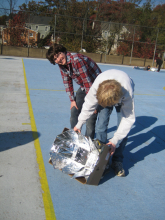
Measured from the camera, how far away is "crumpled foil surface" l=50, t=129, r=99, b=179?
263 centimetres

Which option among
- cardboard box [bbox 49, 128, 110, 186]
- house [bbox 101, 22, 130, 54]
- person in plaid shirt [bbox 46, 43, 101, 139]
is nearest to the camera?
cardboard box [bbox 49, 128, 110, 186]

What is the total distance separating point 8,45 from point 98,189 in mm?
23531

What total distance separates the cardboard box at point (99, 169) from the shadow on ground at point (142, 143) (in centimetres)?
23

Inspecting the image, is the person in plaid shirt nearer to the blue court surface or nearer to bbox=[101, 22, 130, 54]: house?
the blue court surface

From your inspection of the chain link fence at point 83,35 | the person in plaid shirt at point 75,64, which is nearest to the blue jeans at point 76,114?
the person in plaid shirt at point 75,64

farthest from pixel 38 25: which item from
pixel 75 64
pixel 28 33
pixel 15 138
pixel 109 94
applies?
pixel 109 94

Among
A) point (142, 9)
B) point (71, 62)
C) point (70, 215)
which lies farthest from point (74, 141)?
point (142, 9)

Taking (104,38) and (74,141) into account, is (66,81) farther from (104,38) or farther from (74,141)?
(104,38)

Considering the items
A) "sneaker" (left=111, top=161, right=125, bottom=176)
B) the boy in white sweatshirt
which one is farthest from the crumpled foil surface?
"sneaker" (left=111, top=161, right=125, bottom=176)

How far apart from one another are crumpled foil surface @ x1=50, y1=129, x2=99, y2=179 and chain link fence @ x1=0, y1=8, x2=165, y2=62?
23152 mm

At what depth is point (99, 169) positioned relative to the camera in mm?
2645

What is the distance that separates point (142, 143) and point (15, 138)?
7.85 feet

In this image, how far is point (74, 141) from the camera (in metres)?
2.73

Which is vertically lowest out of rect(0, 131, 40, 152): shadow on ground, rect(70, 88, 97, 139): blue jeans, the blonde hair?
rect(0, 131, 40, 152): shadow on ground
